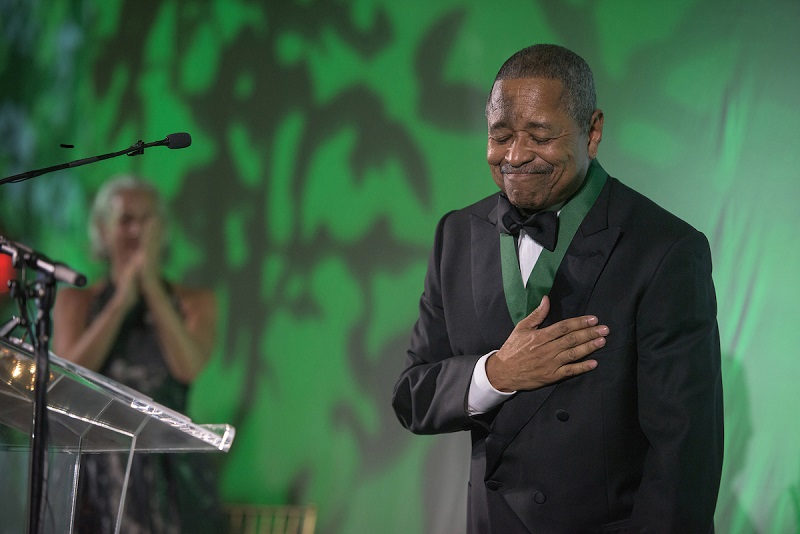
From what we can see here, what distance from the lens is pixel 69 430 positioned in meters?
1.65

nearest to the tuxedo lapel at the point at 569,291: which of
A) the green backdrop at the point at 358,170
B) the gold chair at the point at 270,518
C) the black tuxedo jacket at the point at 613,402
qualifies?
the black tuxedo jacket at the point at 613,402

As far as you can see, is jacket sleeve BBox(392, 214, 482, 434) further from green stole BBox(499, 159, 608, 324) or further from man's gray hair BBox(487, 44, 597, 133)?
man's gray hair BBox(487, 44, 597, 133)

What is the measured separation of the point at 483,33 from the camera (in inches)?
134

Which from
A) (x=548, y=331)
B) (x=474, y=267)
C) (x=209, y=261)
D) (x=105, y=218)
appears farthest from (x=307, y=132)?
(x=548, y=331)

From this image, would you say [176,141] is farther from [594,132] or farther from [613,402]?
[613,402]

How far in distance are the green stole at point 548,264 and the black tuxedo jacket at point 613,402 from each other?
1cm

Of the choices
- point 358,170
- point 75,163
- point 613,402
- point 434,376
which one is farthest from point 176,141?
point 358,170

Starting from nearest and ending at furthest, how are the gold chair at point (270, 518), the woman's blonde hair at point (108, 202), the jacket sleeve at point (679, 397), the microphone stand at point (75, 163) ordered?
the jacket sleeve at point (679, 397), the microphone stand at point (75, 163), the gold chair at point (270, 518), the woman's blonde hair at point (108, 202)

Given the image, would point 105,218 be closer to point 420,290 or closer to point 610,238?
point 420,290

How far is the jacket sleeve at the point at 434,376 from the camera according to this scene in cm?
170

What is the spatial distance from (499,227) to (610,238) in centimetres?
23

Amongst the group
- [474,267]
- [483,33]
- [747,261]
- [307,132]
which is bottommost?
[474,267]

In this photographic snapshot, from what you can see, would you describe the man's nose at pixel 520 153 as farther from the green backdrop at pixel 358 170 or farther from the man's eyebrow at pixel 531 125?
the green backdrop at pixel 358 170

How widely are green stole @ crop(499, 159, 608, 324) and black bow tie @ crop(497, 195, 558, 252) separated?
0.01m
